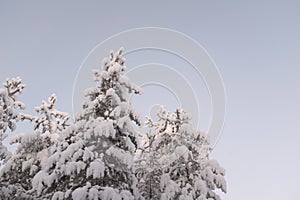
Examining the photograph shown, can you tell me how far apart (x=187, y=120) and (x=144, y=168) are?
9.84 ft

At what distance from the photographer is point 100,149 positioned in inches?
513

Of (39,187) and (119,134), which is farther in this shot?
(119,134)

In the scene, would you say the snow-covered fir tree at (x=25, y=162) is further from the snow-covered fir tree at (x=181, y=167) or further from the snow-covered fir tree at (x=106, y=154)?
the snow-covered fir tree at (x=181, y=167)

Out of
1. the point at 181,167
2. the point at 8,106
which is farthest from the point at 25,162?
the point at 181,167

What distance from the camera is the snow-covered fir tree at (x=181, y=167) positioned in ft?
50.1

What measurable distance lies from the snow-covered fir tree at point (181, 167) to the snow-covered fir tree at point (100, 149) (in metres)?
2.37

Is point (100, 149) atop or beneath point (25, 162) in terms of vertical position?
beneath

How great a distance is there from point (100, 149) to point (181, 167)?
4.52 m

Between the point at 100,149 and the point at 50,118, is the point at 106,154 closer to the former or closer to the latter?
the point at 100,149

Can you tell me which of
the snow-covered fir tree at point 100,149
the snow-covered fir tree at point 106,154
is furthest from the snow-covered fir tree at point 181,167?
the snow-covered fir tree at point 100,149

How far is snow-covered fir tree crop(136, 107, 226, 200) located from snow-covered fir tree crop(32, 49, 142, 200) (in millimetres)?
2375

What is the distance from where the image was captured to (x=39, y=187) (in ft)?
39.9

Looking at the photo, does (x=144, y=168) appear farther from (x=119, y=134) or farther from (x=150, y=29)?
(x=150, y=29)

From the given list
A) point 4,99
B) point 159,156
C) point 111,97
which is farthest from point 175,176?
point 4,99
